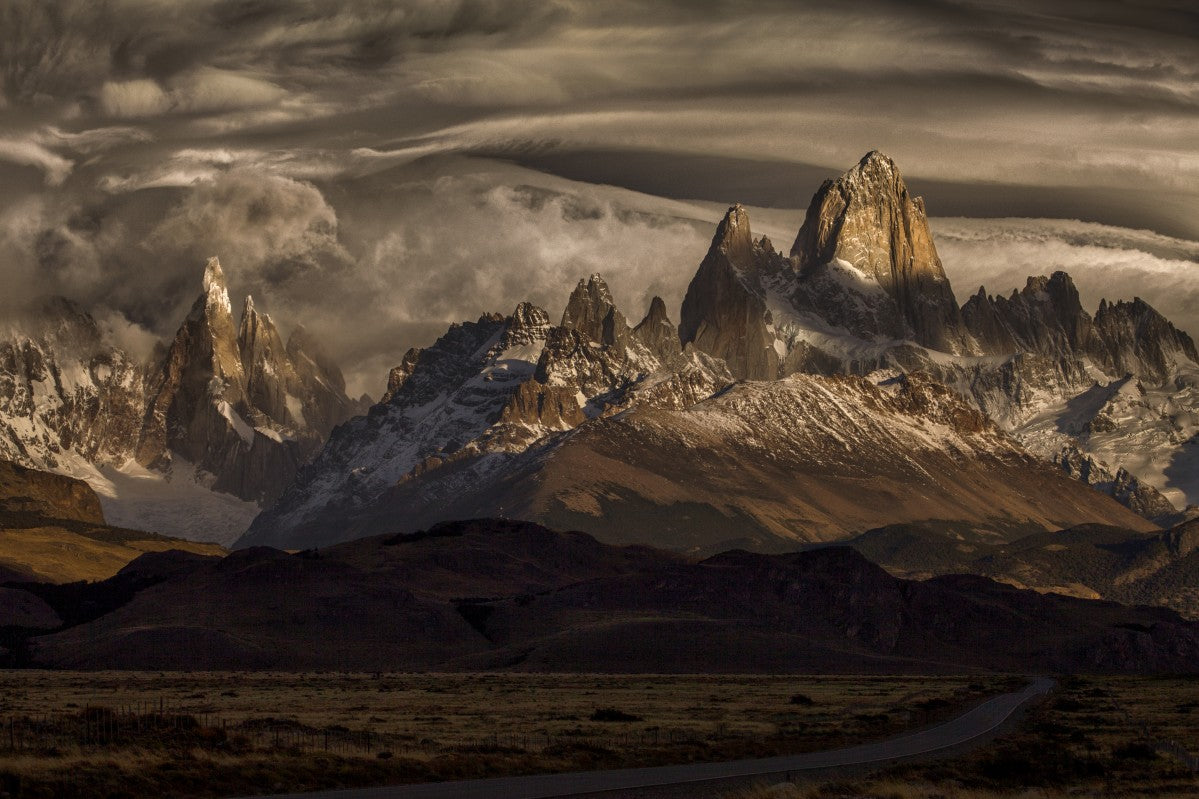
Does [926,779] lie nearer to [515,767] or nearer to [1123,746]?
[515,767]

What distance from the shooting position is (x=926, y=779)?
88688mm

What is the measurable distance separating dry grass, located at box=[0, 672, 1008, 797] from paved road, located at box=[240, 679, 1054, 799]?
2851 millimetres

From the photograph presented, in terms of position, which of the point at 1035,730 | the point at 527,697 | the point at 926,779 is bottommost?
the point at 527,697

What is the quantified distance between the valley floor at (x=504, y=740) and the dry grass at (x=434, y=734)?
174mm

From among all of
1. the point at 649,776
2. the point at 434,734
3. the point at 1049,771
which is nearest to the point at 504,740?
the point at 434,734

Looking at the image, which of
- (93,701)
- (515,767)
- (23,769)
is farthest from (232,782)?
(93,701)

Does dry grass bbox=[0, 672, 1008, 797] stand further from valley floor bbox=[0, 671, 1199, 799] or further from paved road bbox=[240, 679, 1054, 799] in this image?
paved road bbox=[240, 679, 1054, 799]

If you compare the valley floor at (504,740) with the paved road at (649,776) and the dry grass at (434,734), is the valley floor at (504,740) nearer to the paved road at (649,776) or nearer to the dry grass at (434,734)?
the dry grass at (434,734)

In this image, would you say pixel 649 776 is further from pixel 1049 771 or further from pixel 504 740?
pixel 504 740

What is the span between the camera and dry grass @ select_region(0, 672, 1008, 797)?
83.2 m

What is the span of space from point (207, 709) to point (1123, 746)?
78669 millimetres

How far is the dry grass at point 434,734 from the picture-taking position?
8319 centimetres

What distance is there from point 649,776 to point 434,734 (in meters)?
36.5

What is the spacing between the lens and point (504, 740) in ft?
393
